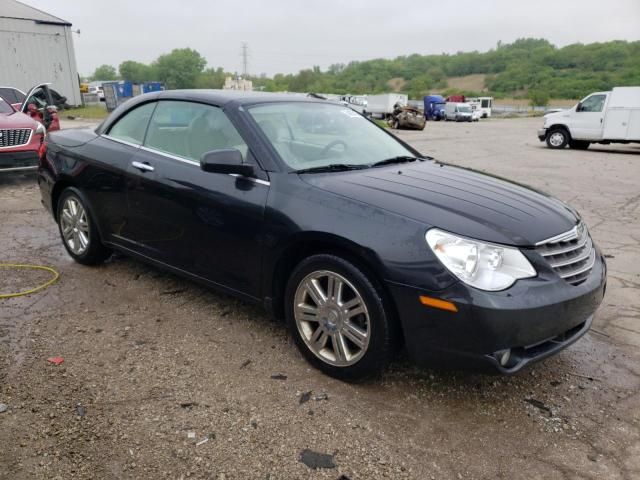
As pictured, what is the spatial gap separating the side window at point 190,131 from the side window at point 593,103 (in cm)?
1676

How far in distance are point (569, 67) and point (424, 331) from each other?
12693cm

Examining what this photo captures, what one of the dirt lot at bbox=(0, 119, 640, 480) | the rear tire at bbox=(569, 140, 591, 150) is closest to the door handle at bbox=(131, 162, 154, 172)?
the dirt lot at bbox=(0, 119, 640, 480)

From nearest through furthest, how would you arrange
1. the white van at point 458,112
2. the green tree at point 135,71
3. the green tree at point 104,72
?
1. the white van at point 458,112
2. the green tree at point 135,71
3. the green tree at point 104,72

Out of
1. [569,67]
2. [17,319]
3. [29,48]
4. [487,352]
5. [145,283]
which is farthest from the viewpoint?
[569,67]

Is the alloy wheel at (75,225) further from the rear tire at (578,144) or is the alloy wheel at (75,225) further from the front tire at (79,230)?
the rear tire at (578,144)

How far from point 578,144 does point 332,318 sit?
59.5 feet

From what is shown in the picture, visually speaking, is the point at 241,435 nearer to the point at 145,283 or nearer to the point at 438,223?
the point at 438,223

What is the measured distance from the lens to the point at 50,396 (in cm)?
276

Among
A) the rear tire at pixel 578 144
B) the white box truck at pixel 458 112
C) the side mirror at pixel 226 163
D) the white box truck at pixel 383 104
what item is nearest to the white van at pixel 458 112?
the white box truck at pixel 458 112

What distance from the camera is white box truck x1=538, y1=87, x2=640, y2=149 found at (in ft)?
53.6

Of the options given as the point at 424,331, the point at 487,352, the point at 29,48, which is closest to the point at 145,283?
the point at 424,331

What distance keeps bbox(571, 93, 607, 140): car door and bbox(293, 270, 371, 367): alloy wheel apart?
17.1m

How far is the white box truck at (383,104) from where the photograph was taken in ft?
137

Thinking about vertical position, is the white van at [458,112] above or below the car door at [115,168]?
below
